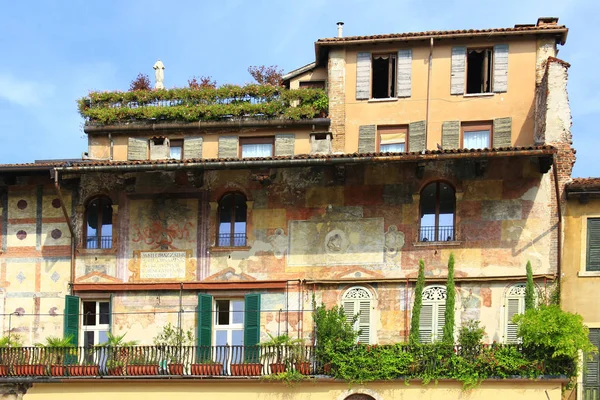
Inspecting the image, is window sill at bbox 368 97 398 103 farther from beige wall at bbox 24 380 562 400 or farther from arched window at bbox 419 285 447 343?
beige wall at bbox 24 380 562 400

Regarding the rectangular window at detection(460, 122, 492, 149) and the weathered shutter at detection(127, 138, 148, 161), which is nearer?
the rectangular window at detection(460, 122, 492, 149)

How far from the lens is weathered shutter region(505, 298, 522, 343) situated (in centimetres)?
2380

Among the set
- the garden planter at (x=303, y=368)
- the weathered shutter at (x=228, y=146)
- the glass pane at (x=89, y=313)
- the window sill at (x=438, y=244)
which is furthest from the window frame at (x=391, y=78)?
the glass pane at (x=89, y=313)

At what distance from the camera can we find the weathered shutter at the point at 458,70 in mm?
26953


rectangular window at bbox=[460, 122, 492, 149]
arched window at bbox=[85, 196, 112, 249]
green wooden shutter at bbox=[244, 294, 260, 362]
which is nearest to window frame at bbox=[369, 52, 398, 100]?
rectangular window at bbox=[460, 122, 492, 149]

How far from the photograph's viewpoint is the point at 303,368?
23484 millimetres

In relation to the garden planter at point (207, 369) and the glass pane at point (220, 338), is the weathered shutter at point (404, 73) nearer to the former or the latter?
the glass pane at point (220, 338)

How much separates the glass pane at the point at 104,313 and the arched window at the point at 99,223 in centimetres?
137

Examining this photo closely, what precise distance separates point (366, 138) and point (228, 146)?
3534 mm

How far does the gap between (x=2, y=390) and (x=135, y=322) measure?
3384mm

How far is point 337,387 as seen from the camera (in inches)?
919

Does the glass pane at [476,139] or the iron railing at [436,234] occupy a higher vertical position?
the glass pane at [476,139]

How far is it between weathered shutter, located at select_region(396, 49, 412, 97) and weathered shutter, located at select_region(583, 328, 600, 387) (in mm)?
7690

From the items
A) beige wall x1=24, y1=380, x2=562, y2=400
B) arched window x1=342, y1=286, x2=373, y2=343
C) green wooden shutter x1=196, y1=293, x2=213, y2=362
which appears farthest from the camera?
green wooden shutter x1=196, y1=293, x2=213, y2=362
